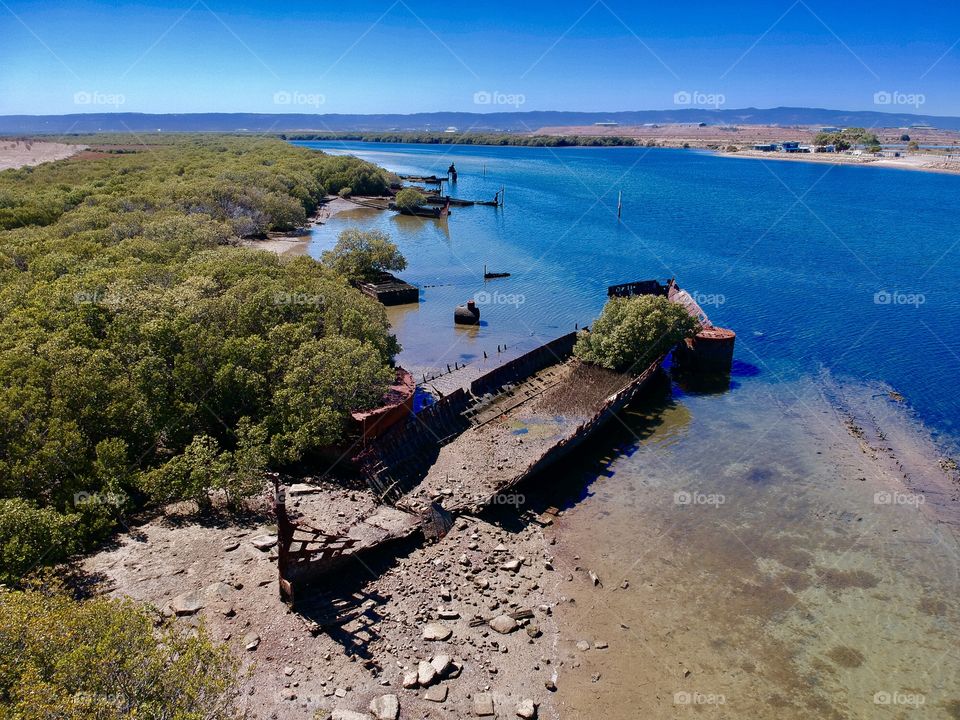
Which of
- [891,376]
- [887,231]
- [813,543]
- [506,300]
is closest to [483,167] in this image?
[887,231]

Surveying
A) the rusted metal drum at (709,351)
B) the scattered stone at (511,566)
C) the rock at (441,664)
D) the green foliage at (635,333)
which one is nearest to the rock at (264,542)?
the rock at (441,664)

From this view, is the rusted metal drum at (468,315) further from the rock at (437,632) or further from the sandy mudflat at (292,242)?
the rock at (437,632)

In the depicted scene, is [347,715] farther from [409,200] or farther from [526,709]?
[409,200]

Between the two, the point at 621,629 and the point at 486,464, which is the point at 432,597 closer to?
the point at 621,629

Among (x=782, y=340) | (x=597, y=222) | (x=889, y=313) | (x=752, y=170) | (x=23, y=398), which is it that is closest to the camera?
(x=23, y=398)

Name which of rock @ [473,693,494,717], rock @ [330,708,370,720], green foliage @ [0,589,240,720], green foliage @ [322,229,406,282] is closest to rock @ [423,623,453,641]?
rock @ [473,693,494,717]

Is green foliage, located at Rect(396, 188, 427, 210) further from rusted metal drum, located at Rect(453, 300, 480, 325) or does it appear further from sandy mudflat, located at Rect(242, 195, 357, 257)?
rusted metal drum, located at Rect(453, 300, 480, 325)

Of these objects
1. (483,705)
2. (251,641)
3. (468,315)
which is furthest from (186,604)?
(468,315)
